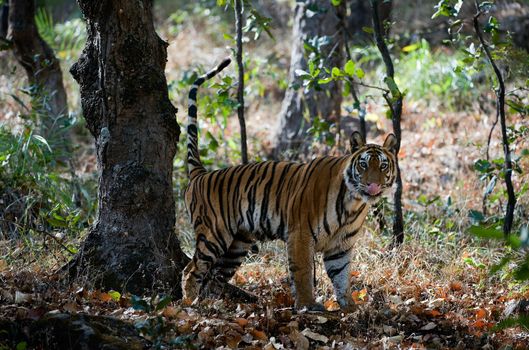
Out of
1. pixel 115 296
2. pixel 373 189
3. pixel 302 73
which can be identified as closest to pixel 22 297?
pixel 115 296

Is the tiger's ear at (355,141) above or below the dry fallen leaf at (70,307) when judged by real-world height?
above

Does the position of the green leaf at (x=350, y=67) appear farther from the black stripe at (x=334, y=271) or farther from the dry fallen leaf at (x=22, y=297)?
the dry fallen leaf at (x=22, y=297)

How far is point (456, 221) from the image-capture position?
876cm

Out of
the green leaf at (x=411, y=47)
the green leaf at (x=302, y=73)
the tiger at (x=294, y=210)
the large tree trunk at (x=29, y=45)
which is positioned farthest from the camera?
the green leaf at (x=411, y=47)

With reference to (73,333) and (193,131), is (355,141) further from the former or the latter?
(73,333)

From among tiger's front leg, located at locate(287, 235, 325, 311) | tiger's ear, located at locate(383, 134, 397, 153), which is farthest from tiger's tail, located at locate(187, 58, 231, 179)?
tiger's ear, located at locate(383, 134, 397, 153)

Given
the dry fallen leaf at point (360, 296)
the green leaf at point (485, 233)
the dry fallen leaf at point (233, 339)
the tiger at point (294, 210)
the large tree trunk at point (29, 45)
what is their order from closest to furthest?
the green leaf at point (485, 233)
the dry fallen leaf at point (233, 339)
the tiger at point (294, 210)
the dry fallen leaf at point (360, 296)
the large tree trunk at point (29, 45)

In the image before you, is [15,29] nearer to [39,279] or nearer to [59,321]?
[39,279]

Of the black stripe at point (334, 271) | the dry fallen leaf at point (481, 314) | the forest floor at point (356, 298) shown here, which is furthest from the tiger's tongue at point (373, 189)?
the dry fallen leaf at point (481, 314)

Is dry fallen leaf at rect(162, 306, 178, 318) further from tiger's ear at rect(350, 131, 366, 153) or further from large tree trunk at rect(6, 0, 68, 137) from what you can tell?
large tree trunk at rect(6, 0, 68, 137)

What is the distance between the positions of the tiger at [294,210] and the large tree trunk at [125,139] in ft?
1.66

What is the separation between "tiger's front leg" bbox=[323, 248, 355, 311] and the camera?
6520 millimetres

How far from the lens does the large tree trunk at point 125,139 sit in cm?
625

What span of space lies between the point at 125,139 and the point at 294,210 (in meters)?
1.51
